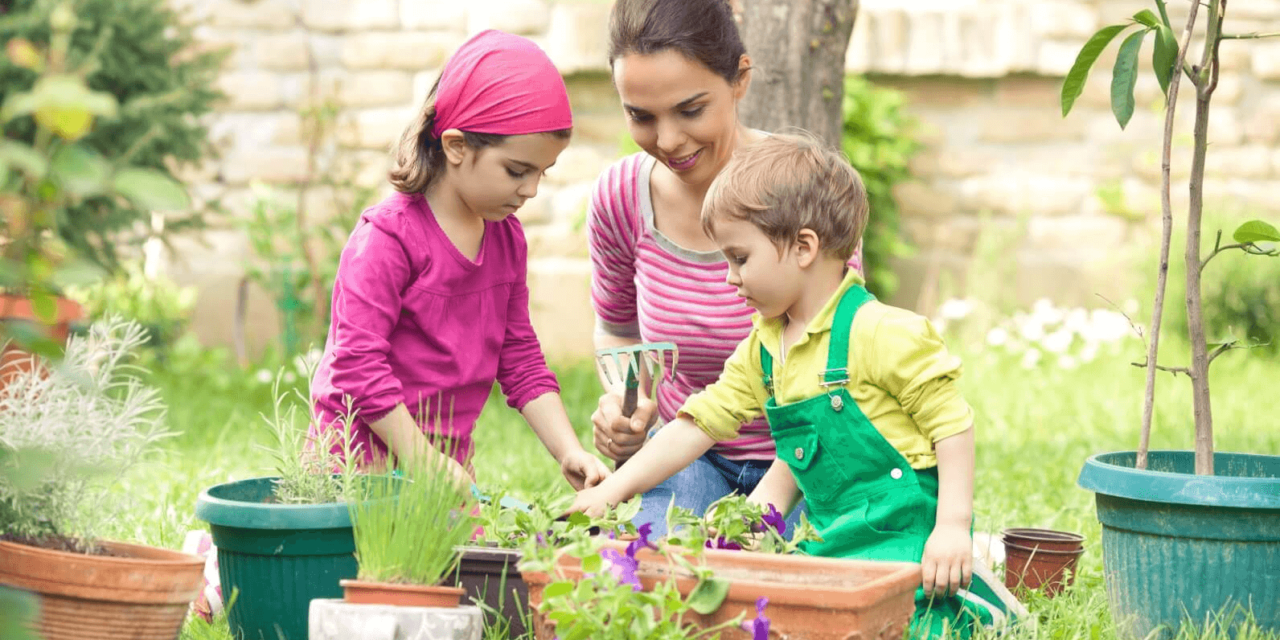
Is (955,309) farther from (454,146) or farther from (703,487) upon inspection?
(454,146)

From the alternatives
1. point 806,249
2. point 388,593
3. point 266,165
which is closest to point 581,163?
point 266,165

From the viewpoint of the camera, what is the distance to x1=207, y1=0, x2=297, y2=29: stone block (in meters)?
6.38

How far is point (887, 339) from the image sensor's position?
2.22 metres

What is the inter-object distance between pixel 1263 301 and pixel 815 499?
15.3 ft

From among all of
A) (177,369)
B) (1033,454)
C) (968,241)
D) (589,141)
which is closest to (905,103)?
(968,241)

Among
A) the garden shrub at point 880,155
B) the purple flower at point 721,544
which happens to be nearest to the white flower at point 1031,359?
the garden shrub at point 880,155

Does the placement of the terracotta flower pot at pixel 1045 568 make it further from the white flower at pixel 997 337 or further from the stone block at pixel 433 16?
the stone block at pixel 433 16

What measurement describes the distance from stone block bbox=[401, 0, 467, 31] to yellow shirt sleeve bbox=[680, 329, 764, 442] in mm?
4372

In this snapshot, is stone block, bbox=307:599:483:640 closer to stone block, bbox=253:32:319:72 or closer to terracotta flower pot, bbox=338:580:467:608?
terracotta flower pot, bbox=338:580:467:608

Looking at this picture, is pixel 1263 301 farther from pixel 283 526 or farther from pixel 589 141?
pixel 283 526

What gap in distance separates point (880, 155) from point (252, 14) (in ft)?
10.4

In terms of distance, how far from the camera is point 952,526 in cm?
215

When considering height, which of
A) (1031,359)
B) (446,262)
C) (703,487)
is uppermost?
(446,262)

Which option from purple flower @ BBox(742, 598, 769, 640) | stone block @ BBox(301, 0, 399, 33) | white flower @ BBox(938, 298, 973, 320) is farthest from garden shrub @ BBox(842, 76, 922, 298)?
purple flower @ BBox(742, 598, 769, 640)
